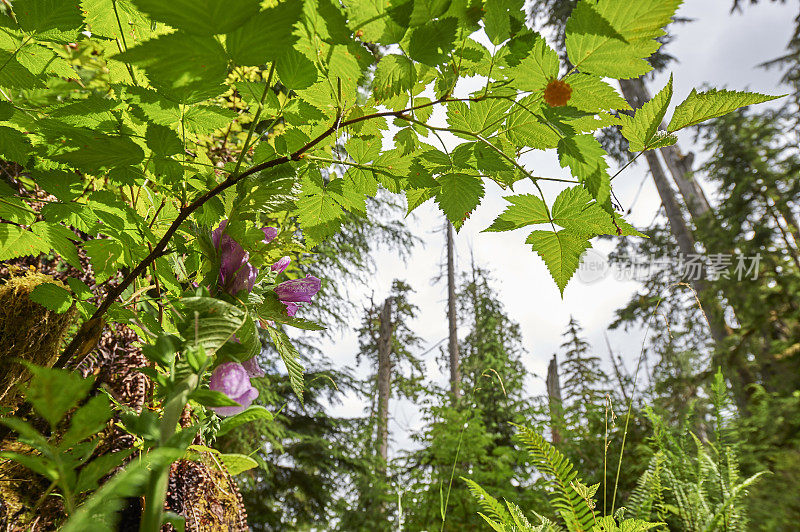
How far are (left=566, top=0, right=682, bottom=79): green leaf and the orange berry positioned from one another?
2 cm

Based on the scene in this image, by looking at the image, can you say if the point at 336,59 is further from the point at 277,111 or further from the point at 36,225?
the point at 36,225

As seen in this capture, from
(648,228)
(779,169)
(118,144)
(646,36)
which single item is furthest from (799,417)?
(118,144)

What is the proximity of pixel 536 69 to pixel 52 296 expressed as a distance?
715 millimetres

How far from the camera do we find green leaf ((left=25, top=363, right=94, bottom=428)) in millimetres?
219

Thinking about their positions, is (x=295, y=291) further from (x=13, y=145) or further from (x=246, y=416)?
(x=13, y=145)

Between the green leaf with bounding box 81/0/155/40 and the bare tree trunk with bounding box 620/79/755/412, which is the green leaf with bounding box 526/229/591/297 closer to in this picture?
the green leaf with bounding box 81/0/155/40

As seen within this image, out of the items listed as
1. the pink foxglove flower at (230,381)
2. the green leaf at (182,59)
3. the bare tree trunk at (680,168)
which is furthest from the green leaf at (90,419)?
the bare tree trunk at (680,168)

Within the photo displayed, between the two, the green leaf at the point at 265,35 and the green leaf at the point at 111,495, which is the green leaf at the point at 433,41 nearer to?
the green leaf at the point at 265,35

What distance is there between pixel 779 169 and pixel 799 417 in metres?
4.06

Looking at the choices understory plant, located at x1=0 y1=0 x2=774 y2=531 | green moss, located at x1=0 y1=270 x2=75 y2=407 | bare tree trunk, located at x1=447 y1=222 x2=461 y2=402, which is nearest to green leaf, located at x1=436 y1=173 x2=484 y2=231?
understory plant, located at x1=0 y1=0 x2=774 y2=531

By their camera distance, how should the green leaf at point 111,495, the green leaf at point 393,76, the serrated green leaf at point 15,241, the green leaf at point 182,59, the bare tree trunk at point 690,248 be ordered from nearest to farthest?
the green leaf at point 111,495 < the green leaf at point 182,59 < the green leaf at point 393,76 < the serrated green leaf at point 15,241 < the bare tree trunk at point 690,248

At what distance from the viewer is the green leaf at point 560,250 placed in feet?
1.66

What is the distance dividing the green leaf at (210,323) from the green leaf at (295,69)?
0.22 metres

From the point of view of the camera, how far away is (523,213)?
1.70ft
